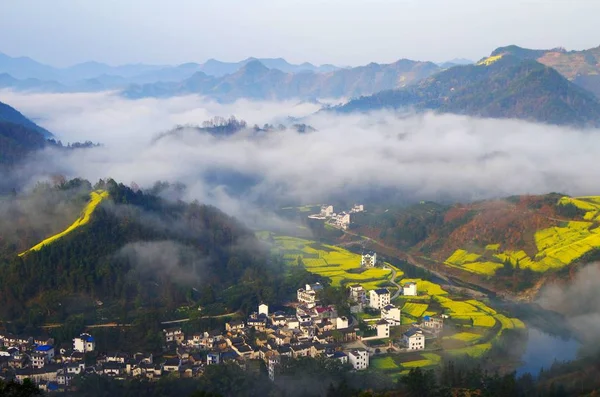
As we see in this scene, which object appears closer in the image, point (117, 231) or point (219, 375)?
point (219, 375)

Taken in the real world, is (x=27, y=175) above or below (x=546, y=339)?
above

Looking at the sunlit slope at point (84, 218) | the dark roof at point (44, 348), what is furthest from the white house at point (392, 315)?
the sunlit slope at point (84, 218)

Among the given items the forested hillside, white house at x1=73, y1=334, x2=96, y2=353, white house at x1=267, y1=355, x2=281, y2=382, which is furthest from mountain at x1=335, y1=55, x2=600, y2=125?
white house at x1=73, y1=334, x2=96, y2=353

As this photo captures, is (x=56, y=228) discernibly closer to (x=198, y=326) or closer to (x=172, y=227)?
(x=172, y=227)

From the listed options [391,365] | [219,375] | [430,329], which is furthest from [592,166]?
[219,375]

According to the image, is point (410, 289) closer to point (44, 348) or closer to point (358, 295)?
point (358, 295)

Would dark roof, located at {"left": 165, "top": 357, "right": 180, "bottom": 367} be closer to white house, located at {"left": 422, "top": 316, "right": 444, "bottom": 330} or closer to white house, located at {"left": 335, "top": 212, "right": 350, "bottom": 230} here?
white house, located at {"left": 422, "top": 316, "right": 444, "bottom": 330}
